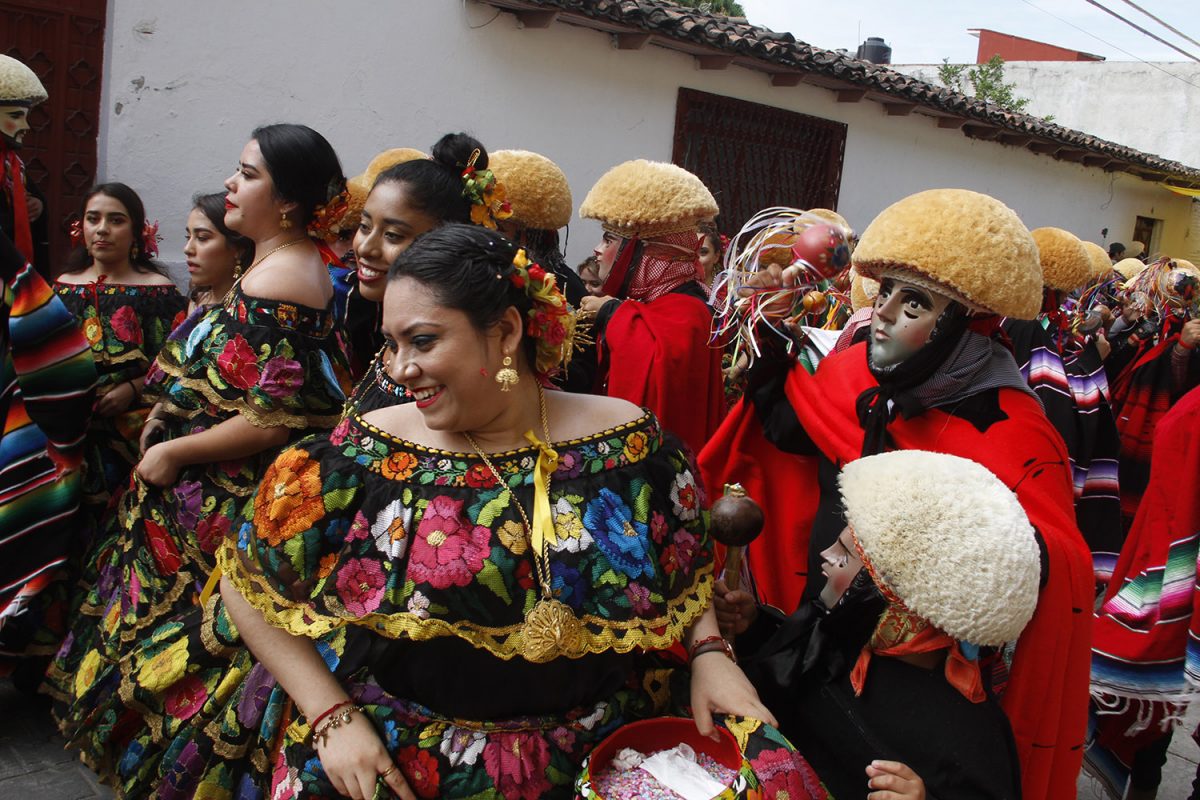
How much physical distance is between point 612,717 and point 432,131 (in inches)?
279

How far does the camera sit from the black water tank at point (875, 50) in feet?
73.0

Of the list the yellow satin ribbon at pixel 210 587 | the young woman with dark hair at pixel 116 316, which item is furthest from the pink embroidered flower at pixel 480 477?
the young woman with dark hair at pixel 116 316

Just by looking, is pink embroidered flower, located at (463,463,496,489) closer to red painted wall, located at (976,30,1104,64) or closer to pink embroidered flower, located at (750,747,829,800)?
pink embroidered flower, located at (750,747,829,800)

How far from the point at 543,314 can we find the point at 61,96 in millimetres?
5534

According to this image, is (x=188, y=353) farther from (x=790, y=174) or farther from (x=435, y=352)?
(x=790, y=174)

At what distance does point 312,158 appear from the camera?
3406mm

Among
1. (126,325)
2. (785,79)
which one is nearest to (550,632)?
(126,325)

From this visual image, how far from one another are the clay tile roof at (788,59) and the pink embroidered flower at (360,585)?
7309 millimetres

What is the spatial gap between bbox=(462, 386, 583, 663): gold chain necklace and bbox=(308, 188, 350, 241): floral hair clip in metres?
1.69

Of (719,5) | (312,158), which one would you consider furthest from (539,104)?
(719,5)

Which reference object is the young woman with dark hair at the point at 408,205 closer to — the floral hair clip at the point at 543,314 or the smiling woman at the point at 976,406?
the floral hair clip at the point at 543,314

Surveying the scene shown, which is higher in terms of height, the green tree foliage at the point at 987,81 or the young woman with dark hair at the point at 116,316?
the green tree foliage at the point at 987,81

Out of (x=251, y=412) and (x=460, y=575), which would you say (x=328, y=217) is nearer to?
(x=251, y=412)

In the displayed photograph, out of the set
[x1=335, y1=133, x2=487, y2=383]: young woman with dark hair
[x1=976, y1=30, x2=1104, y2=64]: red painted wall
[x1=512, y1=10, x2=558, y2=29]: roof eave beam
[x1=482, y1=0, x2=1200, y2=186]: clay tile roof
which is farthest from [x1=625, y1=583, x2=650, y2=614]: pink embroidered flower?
[x1=976, y1=30, x2=1104, y2=64]: red painted wall
